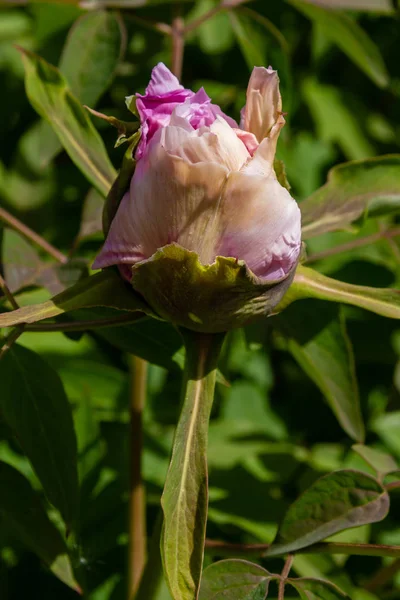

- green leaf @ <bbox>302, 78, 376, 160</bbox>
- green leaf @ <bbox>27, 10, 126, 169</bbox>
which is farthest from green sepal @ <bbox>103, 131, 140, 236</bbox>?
green leaf @ <bbox>302, 78, 376, 160</bbox>

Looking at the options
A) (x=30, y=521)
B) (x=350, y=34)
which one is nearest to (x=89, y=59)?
(x=350, y=34)

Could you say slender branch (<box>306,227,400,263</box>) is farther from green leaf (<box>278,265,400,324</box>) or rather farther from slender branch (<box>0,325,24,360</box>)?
slender branch (<box>0,325,24,360</box>)

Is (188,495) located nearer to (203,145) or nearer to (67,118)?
(203,145)

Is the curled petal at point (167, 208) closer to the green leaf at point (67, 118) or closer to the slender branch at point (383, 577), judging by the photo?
the green leaf at point (67, 118)

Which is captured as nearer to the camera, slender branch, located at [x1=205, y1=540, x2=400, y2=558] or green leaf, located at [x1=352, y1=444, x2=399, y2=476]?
slender branch, located at [x1=205, y1=540, x2=400, y2=558]

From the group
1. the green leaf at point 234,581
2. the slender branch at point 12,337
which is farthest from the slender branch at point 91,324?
the green leaf at point 234,581

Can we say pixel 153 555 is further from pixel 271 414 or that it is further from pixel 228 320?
pixel 271 414

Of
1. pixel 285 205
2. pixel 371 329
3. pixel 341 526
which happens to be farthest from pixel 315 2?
pixel 341 526
